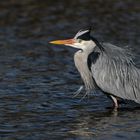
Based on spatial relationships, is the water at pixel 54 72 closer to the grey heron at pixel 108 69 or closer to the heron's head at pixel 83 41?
the grey heron at pixel 108 69

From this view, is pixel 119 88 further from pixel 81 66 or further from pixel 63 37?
pixel 63 37

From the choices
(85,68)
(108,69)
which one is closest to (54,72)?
(85,68)

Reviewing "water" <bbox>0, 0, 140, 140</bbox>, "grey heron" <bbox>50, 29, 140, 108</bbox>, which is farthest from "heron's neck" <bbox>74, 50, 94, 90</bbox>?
"water" <bbox>0, 0, 140, 140</bbox>

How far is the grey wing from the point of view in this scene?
470 inches

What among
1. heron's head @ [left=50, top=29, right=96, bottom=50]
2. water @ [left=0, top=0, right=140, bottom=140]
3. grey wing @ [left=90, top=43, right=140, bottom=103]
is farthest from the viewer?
heron's head @ [left=50, top=29, right=96, bottom=50]

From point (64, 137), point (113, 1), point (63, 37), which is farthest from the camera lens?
point (113, 1)

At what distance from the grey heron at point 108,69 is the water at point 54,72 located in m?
0.32

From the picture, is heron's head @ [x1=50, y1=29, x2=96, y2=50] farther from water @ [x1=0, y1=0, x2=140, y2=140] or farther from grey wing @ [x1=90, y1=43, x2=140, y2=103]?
water @ [x1=0, y1=0, x2=140, y2=140]

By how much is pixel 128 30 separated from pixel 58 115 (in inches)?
296

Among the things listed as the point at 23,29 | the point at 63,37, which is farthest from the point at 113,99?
the point at 23,29

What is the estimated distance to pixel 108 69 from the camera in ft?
39.4

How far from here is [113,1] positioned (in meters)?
21.5

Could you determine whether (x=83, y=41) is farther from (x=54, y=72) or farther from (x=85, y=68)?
(x=54, y=72)

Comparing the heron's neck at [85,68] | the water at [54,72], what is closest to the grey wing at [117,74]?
the heron's neck at [85,68]
